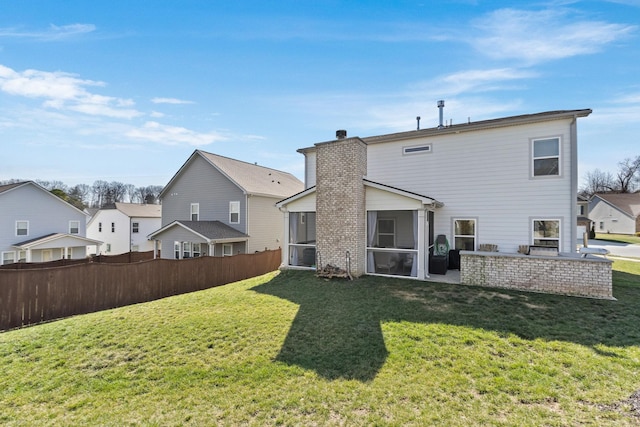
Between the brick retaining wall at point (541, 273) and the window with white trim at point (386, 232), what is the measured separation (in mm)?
4456

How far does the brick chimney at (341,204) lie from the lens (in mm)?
10305

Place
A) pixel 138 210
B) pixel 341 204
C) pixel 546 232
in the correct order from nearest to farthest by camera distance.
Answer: pixel 546 232 → pixel 341 204 → pixel 138 210

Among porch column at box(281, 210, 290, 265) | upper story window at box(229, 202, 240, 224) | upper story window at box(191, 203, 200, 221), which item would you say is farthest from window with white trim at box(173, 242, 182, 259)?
porch column at box(281, 210, 290, 265)

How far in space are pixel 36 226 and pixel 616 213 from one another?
212 ft

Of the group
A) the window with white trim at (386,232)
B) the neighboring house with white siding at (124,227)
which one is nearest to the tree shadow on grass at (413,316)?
the window with white trim at (386,232)

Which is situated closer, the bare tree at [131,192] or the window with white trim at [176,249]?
the window with white trim at [176,249]

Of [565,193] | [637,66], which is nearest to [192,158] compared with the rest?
[565,193]

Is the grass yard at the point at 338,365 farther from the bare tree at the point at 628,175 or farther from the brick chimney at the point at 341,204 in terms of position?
the bare tree at the point at 628,175

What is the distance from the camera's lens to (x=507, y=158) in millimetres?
10781

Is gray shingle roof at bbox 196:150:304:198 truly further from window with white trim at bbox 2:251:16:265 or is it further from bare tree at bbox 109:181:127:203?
bare tree at bbox 109:181:127:203

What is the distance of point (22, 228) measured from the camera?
21.0m

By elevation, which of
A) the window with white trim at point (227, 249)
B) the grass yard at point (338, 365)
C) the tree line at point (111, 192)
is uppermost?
the tree line at point (111, 192)

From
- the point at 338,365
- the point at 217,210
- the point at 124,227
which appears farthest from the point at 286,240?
the point at 124,227

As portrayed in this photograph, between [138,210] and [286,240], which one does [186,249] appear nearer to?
[286,240]
